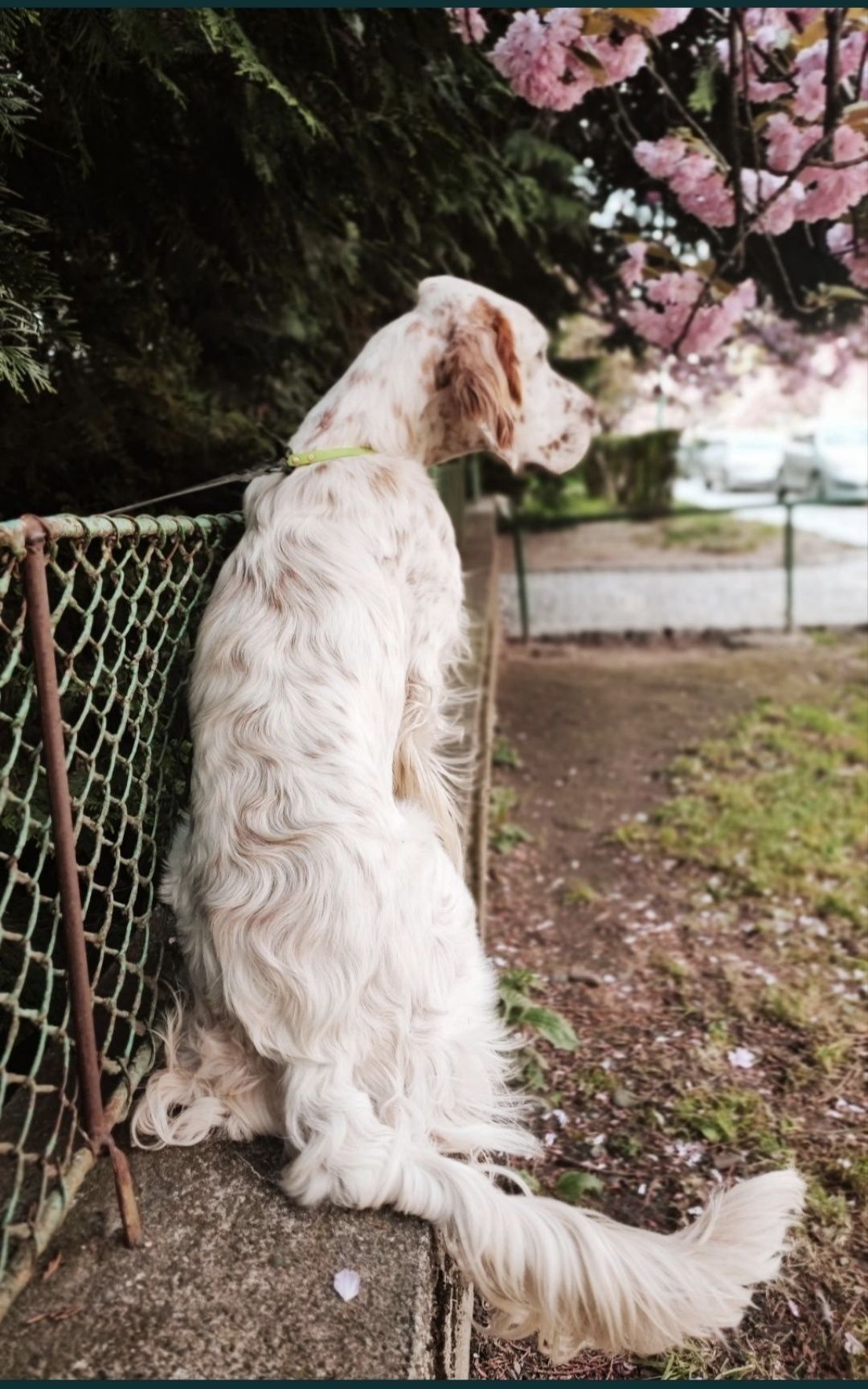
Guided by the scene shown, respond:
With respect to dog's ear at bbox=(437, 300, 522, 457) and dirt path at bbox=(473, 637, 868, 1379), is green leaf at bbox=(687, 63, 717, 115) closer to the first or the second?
dog's ear at bbox=(437, 300, 522, 457)

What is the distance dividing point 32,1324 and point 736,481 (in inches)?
945

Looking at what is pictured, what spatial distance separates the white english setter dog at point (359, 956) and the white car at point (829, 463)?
14.3m

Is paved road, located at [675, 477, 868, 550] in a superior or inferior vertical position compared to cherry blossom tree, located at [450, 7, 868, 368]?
inferior

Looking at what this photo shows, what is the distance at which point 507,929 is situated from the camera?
412 centimetres

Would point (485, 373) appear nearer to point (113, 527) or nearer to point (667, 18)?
point (113, 527)

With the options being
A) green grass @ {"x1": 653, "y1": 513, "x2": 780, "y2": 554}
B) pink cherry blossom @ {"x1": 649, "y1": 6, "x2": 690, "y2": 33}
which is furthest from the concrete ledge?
green grass @ {"x1": 653, "y1": 513, "x2": 780, "y2": 554}

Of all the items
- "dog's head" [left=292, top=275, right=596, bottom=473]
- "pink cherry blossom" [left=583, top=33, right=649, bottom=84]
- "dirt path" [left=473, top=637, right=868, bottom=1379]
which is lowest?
"dirt path" [left=473, top=637, right=868, bottom=1379]

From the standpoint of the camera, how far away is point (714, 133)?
4871 millimetres

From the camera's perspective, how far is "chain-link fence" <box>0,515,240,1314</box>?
1.56 metres

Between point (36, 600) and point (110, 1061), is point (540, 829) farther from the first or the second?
point (36, 600)

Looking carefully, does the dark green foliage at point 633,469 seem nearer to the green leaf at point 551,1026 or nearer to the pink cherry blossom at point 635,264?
the pink cherry blossom at point 635,264

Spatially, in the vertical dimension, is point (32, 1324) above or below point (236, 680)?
below

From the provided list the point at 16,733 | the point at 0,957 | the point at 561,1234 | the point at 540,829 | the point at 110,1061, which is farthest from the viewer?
the point at 540,829

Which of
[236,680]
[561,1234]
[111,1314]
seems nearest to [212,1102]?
[111,1314]
